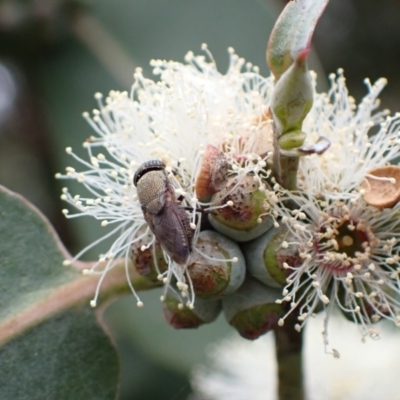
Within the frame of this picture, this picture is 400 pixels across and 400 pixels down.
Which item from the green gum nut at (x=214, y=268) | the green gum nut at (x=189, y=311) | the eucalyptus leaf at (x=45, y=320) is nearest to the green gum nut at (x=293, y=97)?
the green gum nut at (x=214, y=268)

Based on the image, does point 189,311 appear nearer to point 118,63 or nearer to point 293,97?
point 293,97

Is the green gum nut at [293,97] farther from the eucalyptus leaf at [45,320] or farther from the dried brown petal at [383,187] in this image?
the eucalyptus leaf at [45,320]

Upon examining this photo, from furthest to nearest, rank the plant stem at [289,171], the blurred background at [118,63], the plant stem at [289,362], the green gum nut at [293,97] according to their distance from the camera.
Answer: the blurred background at [118,63]
the plant stem at [289,362]
the plant stem at [289,171]
the green gum nut at [293,97]

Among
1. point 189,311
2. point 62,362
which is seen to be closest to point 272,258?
point 189,311

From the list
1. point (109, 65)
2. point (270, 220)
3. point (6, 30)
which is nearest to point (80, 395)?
point (270, 220)

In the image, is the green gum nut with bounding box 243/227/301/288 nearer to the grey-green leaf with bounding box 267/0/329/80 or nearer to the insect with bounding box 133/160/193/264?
the insect with bounding box 133/160/193/264

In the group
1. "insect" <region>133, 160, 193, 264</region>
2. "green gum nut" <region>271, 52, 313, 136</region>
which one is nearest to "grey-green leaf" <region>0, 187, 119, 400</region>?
"insect" <region>133, 160, 193, 264</region>
